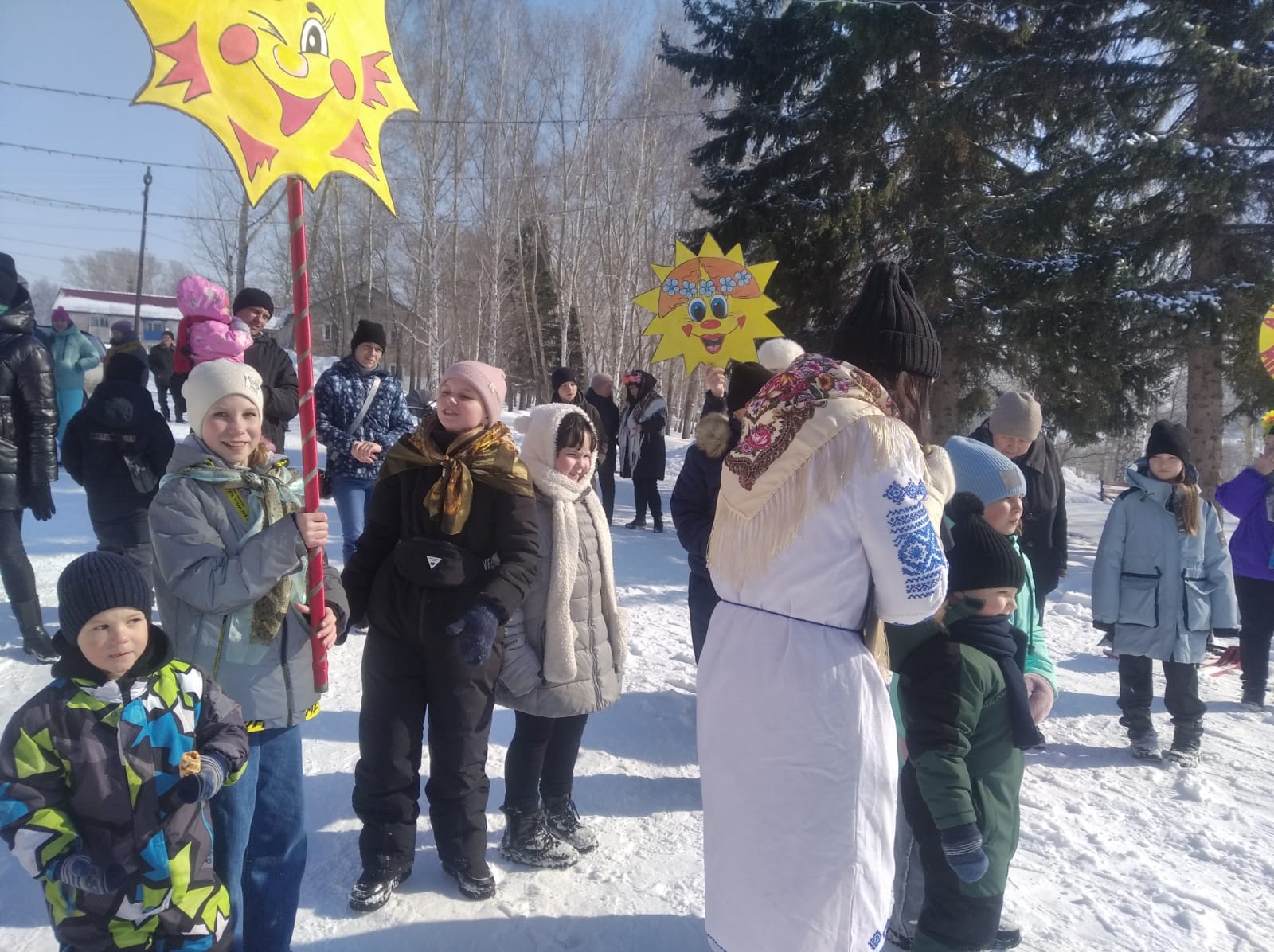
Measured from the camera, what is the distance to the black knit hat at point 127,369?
4.65m

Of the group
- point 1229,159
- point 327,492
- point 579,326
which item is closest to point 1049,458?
point 327,492

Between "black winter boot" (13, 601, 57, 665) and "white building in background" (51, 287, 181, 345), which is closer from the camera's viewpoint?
"black winter boot" (13, 601, 57, 665)

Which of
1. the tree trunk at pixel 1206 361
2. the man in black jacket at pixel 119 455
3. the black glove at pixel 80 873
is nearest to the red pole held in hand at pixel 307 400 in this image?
the black glove at pixel 80 873

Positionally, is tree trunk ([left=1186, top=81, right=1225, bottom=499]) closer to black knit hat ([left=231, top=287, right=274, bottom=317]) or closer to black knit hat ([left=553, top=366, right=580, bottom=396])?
black knit hat ([left=553, top=366, right=580, bottom=396])

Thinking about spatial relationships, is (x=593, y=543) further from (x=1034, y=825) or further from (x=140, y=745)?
(x=1034, y=825)

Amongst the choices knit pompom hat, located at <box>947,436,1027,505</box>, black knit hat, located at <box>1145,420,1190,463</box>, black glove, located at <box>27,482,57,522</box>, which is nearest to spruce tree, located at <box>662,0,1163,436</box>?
black knit hat, located at <box>1145,420,1190,463</box>

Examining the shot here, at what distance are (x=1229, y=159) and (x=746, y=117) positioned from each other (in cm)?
672

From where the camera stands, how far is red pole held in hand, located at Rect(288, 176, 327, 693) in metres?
2.41

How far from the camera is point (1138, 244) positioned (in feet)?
29.7

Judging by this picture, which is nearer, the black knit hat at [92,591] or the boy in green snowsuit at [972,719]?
the black knit hat at [92,591]

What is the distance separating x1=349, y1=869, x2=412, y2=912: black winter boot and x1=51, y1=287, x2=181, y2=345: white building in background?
214 ft

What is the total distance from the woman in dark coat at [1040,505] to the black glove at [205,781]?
13.2ft

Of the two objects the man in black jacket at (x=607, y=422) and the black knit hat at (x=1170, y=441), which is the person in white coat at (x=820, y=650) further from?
the man in black jacket at (x=607, y=422)

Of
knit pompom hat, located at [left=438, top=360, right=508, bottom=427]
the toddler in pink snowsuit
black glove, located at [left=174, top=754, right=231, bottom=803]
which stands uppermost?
the toddler in pink snowsuit
